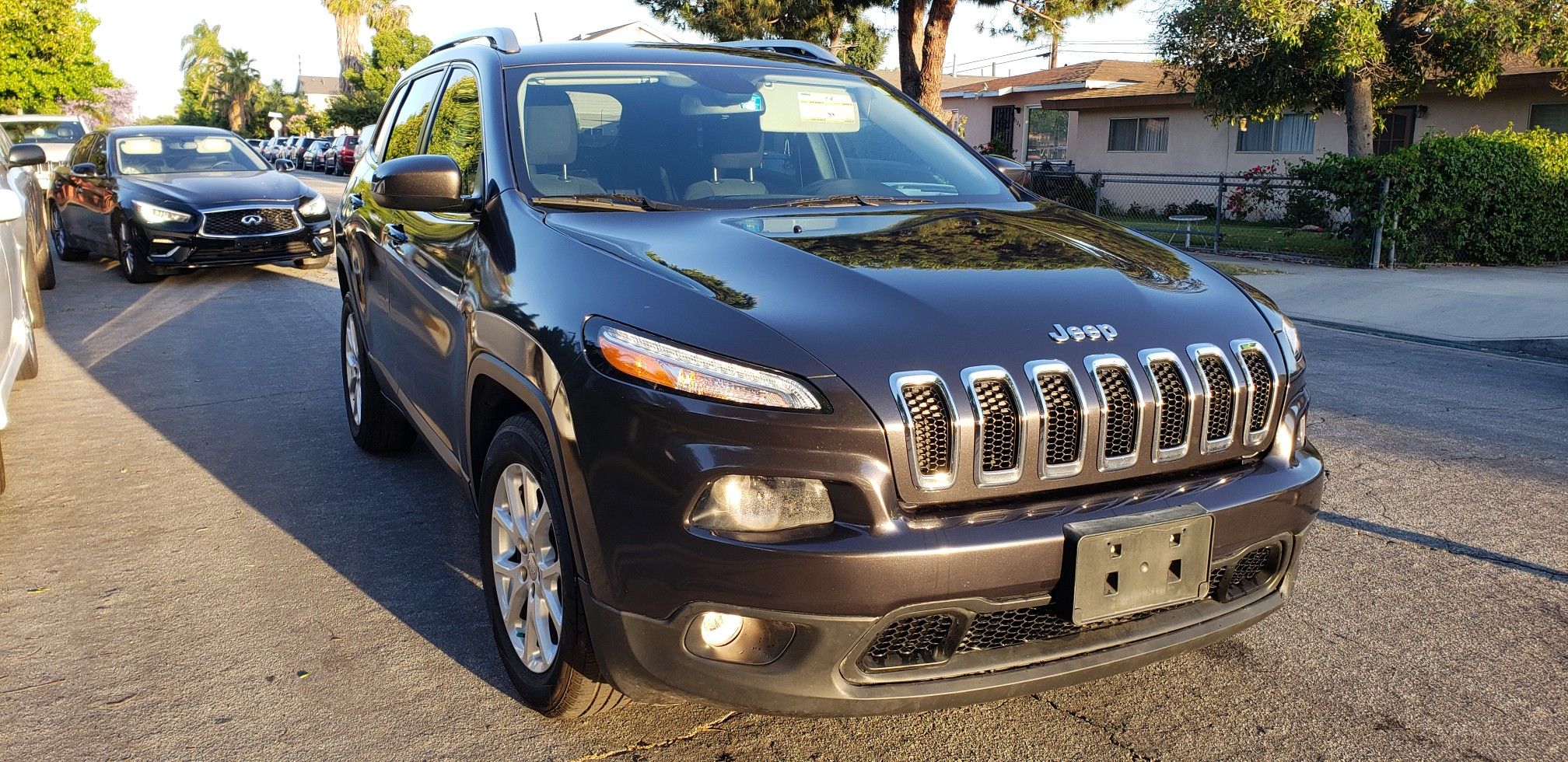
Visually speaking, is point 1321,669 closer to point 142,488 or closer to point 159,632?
point 159,632

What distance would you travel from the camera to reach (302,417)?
6.54 metres

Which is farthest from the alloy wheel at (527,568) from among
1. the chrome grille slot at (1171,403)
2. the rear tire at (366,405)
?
the rear tire at (366,405)

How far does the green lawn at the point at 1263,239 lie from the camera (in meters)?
16.2

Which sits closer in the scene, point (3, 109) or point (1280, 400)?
point (1280, 400)

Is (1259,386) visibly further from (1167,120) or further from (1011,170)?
(1167,120)

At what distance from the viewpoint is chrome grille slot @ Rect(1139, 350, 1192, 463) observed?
9.07ft

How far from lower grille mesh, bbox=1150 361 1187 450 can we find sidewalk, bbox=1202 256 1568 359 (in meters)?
7.70

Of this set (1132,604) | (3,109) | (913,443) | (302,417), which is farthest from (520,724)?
(3,109)

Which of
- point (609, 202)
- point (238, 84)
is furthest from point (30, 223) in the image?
point (238, 84)

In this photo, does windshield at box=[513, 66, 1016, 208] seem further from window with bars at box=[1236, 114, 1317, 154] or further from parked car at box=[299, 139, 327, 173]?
parked car at box=[299, 139, 327, 173]

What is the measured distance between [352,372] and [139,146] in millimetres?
9250

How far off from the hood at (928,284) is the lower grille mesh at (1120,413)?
6 centimetres

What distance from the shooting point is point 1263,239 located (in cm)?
1814

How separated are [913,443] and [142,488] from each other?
4.15 metres
